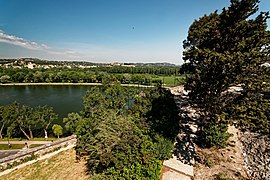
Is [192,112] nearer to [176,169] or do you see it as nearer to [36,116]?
[176,169]

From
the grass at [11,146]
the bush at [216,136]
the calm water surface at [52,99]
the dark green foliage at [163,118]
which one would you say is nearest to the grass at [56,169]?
the dark green foliage at [163,118]

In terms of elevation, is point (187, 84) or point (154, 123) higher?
point (187, 84)

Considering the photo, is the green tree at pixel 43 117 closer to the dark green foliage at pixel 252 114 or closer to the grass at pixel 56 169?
the grass at pixel 56 169

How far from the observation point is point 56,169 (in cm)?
1038

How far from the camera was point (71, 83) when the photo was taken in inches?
2808

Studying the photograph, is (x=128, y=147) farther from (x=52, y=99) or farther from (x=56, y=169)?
(x=52, y=99)

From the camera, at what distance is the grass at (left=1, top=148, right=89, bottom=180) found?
9.48 m

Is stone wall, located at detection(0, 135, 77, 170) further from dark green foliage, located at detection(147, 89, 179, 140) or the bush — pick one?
the bush

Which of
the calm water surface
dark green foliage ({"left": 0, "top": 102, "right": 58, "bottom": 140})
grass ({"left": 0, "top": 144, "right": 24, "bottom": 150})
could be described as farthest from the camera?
the calm water surface

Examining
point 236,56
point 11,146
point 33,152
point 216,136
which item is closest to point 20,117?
point 11,146

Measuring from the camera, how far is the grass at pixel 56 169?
31.1ft

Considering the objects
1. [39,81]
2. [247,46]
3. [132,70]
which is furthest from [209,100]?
[132,70]

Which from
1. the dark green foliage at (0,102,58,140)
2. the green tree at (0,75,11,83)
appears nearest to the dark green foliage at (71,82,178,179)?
the dark green foliage at (0,102,58,140)

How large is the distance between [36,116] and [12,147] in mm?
4400
